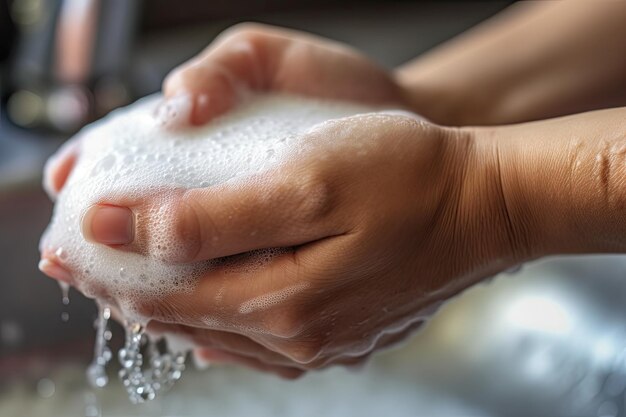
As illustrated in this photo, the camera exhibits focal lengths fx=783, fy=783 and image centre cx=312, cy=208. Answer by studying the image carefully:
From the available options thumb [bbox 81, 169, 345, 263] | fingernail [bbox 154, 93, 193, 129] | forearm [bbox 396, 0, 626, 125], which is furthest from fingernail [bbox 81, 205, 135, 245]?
forearm [bbox 396, 0, 626, 125]

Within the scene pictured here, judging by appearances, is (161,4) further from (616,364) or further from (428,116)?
(616,364)

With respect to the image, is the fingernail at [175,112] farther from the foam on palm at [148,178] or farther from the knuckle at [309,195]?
the knuckle at [309,195]

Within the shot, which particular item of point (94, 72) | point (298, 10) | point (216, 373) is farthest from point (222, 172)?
point (298, 10)

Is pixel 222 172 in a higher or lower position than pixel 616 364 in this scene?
higher

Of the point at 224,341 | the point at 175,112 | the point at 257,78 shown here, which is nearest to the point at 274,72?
the point at 257,78

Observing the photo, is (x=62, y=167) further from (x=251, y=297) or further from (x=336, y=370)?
(x=336, y=370)

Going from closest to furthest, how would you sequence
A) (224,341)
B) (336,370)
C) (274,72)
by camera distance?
(224,341)
(274,72)
(336,370)
